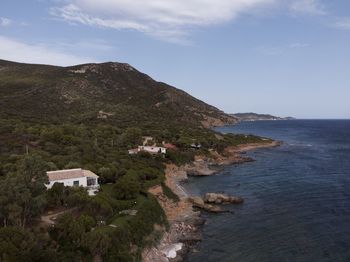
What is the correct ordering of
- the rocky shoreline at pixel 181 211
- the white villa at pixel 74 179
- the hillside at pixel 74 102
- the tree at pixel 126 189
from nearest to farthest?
the rocky shoreline at pixel 181 211 → the white villa at pixel 74 179 → the tree at pixel 126 189 → the hillside at pixel 74 102

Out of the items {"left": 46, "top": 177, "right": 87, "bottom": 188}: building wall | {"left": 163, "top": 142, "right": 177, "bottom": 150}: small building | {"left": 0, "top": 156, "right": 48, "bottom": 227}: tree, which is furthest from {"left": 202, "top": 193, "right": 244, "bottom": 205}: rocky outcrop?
{"left": 163, "top": 142, "right": 177, "bottom": 150}: small building

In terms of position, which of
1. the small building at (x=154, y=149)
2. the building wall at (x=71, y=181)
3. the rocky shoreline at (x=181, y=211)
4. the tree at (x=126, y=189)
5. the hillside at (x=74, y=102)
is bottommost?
the rocky shoreline at (x=181, y=211)

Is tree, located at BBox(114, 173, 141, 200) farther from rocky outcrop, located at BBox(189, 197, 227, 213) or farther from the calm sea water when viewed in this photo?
the calm sea water

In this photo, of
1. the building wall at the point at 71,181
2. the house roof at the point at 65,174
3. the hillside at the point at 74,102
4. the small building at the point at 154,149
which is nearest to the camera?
the building wall at the point at 71,181

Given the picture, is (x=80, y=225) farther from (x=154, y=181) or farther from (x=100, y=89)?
(x=100, y=89)

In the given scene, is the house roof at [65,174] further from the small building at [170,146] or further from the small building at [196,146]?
the small building at [196,146]

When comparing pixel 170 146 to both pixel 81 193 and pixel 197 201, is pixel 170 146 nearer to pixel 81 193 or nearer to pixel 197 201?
pixel 197 201

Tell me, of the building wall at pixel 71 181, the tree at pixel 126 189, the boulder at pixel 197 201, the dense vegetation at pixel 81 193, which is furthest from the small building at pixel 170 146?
the building wall at pixel 71 181

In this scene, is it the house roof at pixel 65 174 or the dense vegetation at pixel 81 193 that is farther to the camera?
the house roof at pixel 65 174
